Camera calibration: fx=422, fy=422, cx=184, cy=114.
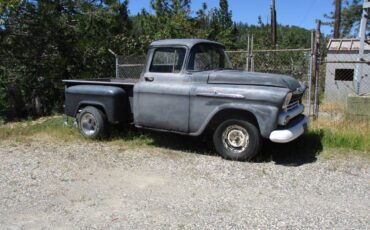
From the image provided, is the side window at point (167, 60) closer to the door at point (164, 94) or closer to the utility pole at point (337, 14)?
the door at point (164, 94)

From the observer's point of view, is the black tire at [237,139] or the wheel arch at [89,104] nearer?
the black tire at [237,139]

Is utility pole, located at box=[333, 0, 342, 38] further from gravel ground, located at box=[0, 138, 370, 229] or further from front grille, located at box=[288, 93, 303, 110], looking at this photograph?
gravel ground, located at box=[0, 138, 370, 229]

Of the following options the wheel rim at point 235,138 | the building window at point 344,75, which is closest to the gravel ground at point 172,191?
the wheel rim at point 235,138

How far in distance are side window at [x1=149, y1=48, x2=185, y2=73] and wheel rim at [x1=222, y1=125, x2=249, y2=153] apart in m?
1.44

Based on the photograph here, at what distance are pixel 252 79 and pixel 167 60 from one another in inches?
66.6

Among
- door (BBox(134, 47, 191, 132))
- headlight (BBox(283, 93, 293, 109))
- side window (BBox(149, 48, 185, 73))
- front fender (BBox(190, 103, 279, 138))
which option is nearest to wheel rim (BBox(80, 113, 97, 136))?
A: door (BBox(134, 47, 191, 132))

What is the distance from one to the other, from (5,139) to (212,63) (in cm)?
481

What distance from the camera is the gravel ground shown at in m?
4.61

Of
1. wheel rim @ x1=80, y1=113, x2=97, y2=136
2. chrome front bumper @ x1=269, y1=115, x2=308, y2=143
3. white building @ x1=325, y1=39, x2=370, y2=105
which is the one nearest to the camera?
chrome front bumper @ x1=269, y1=115, x2=308, y2=143

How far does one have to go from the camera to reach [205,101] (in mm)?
7066

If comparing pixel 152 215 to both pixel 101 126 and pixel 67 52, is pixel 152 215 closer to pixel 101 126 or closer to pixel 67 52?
pixel 101 126

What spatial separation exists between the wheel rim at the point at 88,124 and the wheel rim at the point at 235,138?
2.99 meters

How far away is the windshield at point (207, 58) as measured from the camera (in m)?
7.52

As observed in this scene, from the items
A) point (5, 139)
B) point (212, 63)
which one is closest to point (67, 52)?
point (5, 139)
